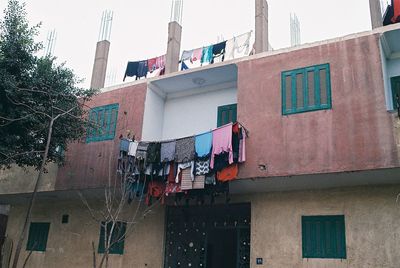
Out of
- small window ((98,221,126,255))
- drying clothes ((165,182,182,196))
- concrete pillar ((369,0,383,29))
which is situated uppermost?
concrete pillar ((369,0,383,29))

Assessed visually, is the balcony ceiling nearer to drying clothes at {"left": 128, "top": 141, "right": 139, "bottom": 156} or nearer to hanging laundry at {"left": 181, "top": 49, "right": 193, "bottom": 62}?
hanging laundry at {"left": 181, "top": 49, "right": 193, "bottom": 62}

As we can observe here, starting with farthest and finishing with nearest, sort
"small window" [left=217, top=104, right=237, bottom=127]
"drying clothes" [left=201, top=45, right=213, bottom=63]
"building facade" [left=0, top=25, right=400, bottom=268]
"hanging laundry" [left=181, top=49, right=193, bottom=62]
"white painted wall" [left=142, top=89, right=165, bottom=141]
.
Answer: "hanging laundry" [left=181, top=49, right=193, bottom=62] < "drying clothes" [left=201, top=45, right=213, bottom=63] < "white painted wall" [left=142, top=89, right=165, bottom=141] < "small window" [left=217, top=104, right=237, bottom=127] < "building facade" [left=0, top=25, right=400, bottom=268]

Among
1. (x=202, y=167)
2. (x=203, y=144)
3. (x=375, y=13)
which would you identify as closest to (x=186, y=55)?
(x=203, y=144)

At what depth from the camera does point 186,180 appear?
11.4 meters

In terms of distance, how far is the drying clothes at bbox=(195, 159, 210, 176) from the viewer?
1108 cm

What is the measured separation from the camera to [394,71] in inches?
435

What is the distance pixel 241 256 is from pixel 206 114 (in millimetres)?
4309

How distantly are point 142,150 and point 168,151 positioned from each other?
2.88 ft

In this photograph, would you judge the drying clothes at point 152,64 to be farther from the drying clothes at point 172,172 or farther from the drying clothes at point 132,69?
the drying clothes at point 172,172

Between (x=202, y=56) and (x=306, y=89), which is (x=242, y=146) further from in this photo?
(x=202, y=56)

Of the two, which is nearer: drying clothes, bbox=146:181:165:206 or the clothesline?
drying clothes, bbox=146:181:165:206

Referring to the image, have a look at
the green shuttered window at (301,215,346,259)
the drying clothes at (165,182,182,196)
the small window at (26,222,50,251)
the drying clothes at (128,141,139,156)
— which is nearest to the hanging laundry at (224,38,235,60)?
the drying clothes at (128,141,139,156)

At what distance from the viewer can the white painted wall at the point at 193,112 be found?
13.4 meters

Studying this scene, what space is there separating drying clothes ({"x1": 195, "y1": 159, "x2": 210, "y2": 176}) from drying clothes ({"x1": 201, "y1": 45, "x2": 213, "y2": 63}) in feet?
14.8
